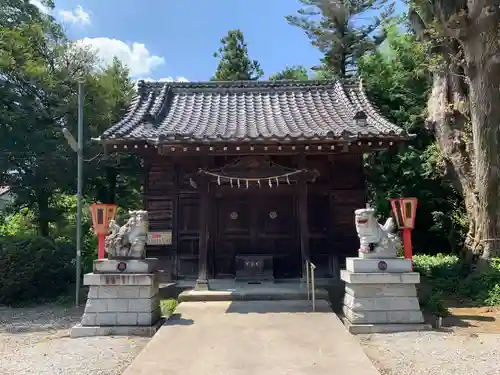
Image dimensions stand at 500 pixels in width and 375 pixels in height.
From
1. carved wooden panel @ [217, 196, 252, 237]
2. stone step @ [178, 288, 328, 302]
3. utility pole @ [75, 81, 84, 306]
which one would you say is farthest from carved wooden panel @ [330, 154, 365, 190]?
utility pole @ [75, 81, 84, 306]

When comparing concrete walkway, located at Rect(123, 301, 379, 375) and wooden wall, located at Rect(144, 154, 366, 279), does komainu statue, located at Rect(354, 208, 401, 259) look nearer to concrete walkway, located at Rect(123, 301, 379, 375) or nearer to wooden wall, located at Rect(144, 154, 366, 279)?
concrete walkway, located at Rect(123, 301, 379, 375)

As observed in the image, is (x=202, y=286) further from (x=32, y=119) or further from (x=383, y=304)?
(x=32, y=119)

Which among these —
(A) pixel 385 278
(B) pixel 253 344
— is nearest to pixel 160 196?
(B) pixel 253 344

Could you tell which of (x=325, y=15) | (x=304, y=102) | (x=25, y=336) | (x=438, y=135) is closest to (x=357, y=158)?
(x=304, y=102)

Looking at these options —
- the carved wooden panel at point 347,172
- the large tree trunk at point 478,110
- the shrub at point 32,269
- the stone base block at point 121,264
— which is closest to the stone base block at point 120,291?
the stone base block at point 121,264

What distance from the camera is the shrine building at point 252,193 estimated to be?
9102 millimetres

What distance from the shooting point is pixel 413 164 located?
15.2 meters

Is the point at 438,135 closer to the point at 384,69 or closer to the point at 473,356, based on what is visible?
the point at 384,69

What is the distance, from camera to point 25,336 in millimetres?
7004

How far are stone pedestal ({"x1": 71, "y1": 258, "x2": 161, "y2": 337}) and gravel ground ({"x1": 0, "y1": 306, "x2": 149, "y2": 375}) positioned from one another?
308mm

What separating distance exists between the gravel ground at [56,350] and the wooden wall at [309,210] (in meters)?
2.84

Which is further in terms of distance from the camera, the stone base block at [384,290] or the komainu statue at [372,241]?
the komainu statue at [372,241]

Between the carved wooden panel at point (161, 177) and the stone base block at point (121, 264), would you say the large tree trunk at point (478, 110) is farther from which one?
the stone base block at point (121, 264)

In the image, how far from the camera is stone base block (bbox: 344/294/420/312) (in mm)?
6793
